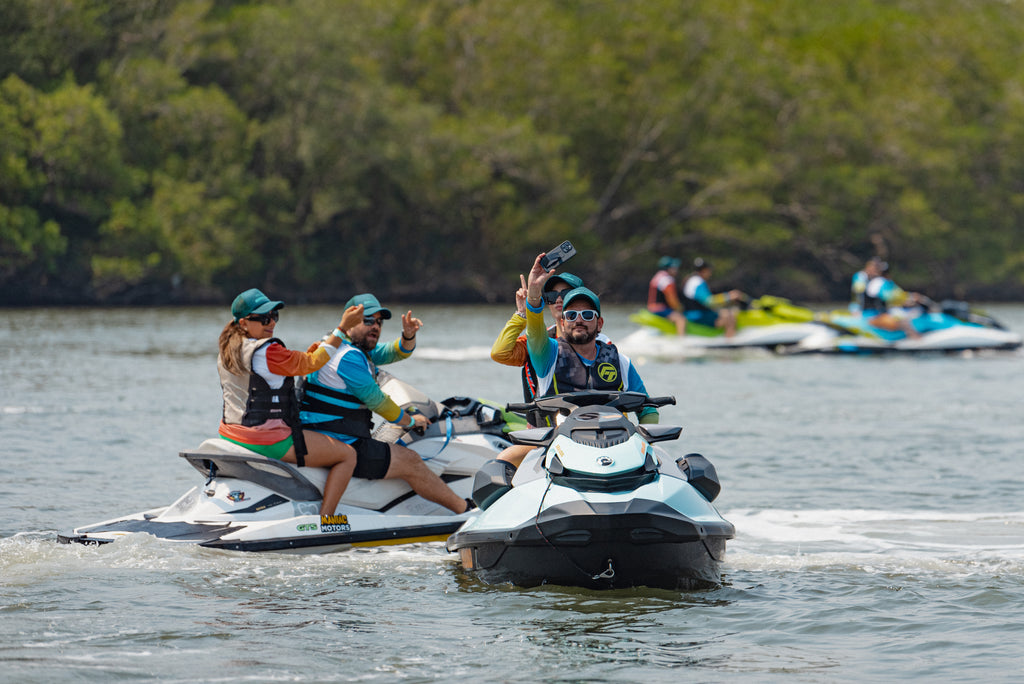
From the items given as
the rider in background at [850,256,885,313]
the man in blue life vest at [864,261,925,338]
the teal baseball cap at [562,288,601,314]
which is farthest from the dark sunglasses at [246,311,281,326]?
the man in blue life vest at [864,261,925,338]

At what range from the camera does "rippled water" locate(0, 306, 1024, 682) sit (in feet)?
19.3

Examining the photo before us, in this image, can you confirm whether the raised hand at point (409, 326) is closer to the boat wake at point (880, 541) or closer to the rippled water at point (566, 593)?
the rippled water at point (566, 593)

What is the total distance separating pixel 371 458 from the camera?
839 centimetres

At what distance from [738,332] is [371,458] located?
16384mm

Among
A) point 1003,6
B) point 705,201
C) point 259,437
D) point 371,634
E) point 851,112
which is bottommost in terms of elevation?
point 371,634

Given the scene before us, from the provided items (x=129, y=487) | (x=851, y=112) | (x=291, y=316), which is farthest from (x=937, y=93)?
(x=129, y=487)

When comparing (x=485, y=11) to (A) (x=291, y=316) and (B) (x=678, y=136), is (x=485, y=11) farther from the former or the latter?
(A) (x=291, y=316)

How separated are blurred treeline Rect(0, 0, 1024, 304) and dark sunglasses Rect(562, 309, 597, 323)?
33.2 meters

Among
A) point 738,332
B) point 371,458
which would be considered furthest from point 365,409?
point 738,332

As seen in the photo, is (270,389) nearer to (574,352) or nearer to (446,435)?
(446,435)

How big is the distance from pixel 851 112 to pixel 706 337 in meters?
31.0

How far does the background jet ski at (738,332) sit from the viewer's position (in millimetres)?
23375

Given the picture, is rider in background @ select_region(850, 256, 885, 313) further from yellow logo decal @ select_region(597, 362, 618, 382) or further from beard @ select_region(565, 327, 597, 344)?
beard @ select_region(565, 327, 597, 344)

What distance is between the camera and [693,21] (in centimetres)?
5006
